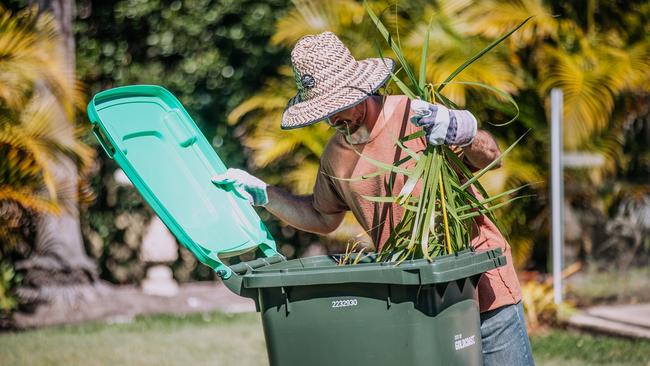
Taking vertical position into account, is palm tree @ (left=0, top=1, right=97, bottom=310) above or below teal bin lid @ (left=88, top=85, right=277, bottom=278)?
below

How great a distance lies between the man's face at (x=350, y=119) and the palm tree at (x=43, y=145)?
512 centimetres

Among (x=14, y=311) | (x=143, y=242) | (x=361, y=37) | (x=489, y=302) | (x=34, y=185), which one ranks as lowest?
(x=143, y=242)

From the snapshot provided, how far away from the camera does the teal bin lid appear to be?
12.1 feet

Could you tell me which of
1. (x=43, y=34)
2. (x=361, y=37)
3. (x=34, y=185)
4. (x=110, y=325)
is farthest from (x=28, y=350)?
(x=361, y=37)

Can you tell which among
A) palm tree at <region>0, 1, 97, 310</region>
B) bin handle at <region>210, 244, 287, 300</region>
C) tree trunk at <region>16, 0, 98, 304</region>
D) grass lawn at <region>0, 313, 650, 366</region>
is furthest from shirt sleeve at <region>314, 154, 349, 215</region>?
tree trunk at <region>16, 0, 98, 304</region>

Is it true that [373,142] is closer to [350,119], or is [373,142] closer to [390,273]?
[350,119]

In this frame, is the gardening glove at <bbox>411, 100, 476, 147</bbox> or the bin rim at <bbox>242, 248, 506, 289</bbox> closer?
the bin rim at <bbox>242, 248, 506, 289</bbox>

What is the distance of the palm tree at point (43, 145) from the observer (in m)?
8.31

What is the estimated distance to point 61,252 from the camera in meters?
8.96

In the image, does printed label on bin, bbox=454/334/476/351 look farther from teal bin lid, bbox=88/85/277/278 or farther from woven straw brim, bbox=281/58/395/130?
teal bin lid, bbox=88/85/277/278

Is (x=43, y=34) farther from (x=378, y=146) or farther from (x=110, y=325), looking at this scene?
(x=378, y=146)

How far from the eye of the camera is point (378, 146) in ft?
11.5

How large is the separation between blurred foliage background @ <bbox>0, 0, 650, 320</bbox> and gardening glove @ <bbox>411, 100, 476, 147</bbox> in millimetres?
4694

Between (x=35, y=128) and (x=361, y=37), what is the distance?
2920 mm
